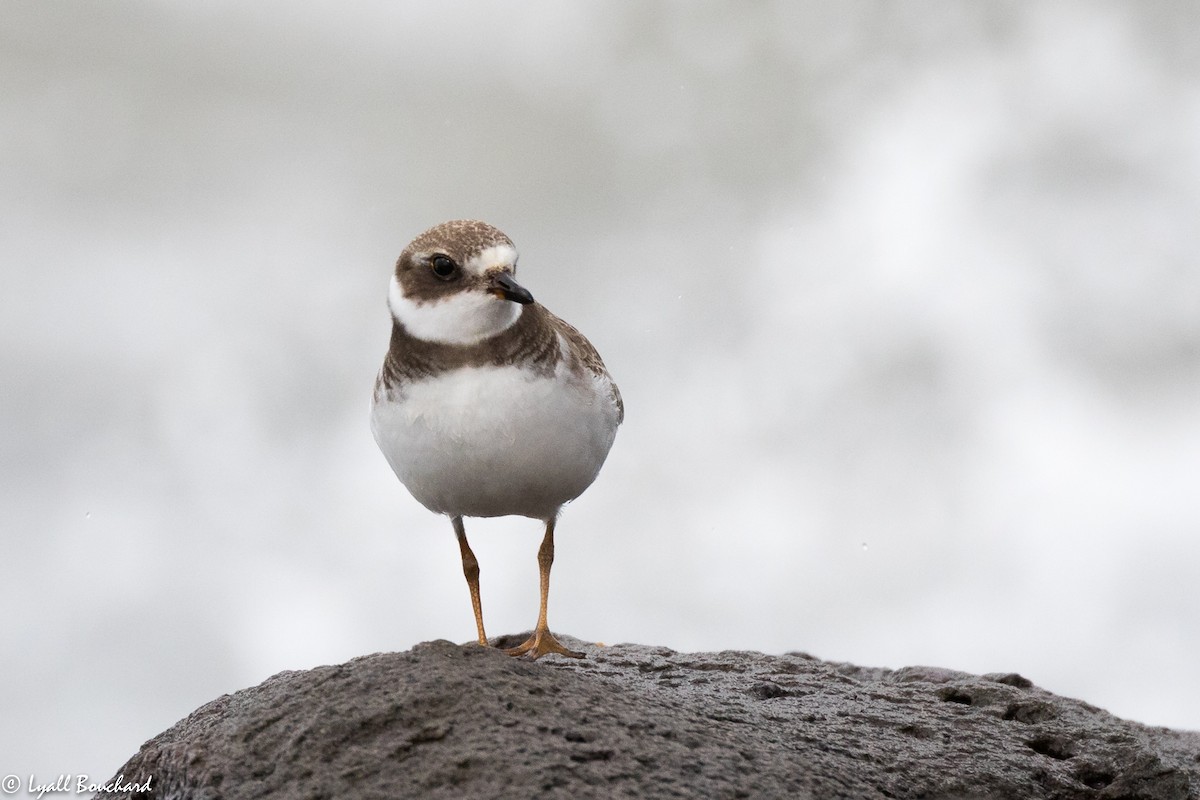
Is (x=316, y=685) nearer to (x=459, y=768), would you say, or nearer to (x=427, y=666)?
(x=427, y=666)

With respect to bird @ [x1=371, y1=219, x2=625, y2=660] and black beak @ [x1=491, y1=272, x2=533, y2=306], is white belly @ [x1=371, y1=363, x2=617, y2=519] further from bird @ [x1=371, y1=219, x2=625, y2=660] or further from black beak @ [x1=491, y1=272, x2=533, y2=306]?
black beak @ [x1=491, y1=272, x2=533, y2=306]

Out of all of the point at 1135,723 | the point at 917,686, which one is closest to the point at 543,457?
the point at 917,686

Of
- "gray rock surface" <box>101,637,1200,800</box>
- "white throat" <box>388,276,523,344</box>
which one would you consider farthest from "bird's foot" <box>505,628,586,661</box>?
"white throat" <box>388,276,523,344</box>

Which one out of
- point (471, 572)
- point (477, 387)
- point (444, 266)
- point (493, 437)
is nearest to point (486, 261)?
point (444, 266)

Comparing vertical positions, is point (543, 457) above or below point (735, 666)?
above

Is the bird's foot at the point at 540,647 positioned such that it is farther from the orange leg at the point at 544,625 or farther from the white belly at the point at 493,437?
the white belly at the point at 493,437

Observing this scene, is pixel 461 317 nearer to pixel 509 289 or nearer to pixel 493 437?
pixel 509 289

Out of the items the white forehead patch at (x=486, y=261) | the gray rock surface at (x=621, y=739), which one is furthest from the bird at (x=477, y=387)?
the gray rock surface at (x=621, y=739)
